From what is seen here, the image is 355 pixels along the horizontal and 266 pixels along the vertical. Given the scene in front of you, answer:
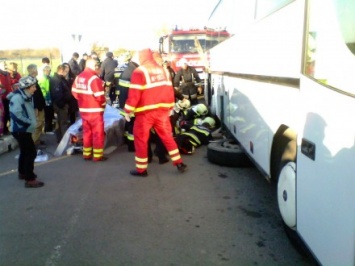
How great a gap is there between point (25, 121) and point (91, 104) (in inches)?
69.0

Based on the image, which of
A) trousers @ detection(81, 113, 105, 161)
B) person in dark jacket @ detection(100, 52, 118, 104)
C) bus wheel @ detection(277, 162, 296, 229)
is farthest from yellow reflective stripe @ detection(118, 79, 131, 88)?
person in dark jacket @ detection(100, 52, 118, 104)

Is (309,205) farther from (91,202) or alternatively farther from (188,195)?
(91,202)

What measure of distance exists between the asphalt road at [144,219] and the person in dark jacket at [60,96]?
2388 mm

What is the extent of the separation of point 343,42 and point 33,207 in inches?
159

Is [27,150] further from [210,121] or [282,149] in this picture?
[210,121]

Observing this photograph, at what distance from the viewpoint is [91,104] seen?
275 inches

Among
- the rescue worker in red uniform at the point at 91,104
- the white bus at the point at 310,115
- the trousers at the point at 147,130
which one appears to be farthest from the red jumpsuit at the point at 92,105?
the white bus at the point at 310,115

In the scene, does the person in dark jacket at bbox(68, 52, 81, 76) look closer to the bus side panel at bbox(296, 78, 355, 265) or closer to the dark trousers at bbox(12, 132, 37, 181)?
the dark trousers at bbox(12, 132, 37, 181)

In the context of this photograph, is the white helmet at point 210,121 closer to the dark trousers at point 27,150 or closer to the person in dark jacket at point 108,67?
the person in dark jacket at point 108,67

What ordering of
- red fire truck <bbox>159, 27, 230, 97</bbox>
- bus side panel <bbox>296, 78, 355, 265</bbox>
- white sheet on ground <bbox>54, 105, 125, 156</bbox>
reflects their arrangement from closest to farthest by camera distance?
bus side panel <bbox>296, 78, 355, 265</bbox>, white sheet on ground <bbox>54, 105, 125, 156</bbox>, red fire truck <bbox>159, 27, 230, 97</bbox>

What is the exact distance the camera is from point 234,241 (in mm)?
3807

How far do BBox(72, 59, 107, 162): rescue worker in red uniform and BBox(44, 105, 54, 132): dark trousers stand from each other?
9.26 ft

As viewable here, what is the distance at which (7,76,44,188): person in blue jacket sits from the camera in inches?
211

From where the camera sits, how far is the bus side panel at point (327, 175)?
6.99 ft
